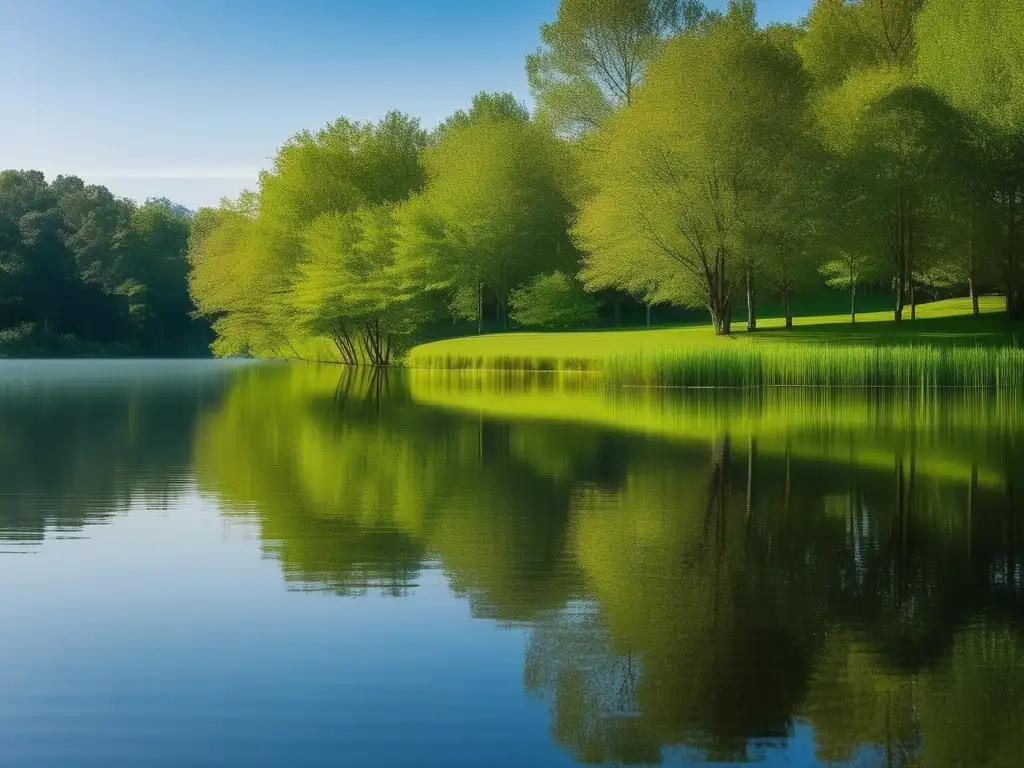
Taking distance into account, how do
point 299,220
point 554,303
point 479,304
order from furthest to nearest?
point 299,220, point 479,304, point 554,303

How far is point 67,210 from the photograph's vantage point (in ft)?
335

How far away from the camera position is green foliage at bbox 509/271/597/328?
194 ft

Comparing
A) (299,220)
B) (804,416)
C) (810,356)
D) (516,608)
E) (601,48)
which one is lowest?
(516,608)

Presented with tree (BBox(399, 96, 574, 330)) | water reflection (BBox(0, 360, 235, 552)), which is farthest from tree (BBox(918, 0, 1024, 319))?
water reflection (BBox(0, 360, 235, 552))

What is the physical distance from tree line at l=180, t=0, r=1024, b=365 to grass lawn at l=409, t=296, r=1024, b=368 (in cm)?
128

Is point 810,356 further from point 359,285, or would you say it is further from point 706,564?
point 359,285

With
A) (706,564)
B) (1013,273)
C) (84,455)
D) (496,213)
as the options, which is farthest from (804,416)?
(496,213)

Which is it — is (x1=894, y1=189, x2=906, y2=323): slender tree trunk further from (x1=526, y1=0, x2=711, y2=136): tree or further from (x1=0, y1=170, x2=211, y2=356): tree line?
(x1=0, y1=170, x2=211, y2=356): tree line

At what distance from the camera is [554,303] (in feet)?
196

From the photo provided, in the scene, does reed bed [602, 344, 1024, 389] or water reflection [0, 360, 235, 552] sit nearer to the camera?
water reflection [0, 360, 235, 552]

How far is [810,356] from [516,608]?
28.1m

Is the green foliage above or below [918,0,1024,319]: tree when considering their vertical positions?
below

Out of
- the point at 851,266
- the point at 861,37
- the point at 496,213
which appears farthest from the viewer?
the point at 496,213

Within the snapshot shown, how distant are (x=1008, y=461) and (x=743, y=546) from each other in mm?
7976
